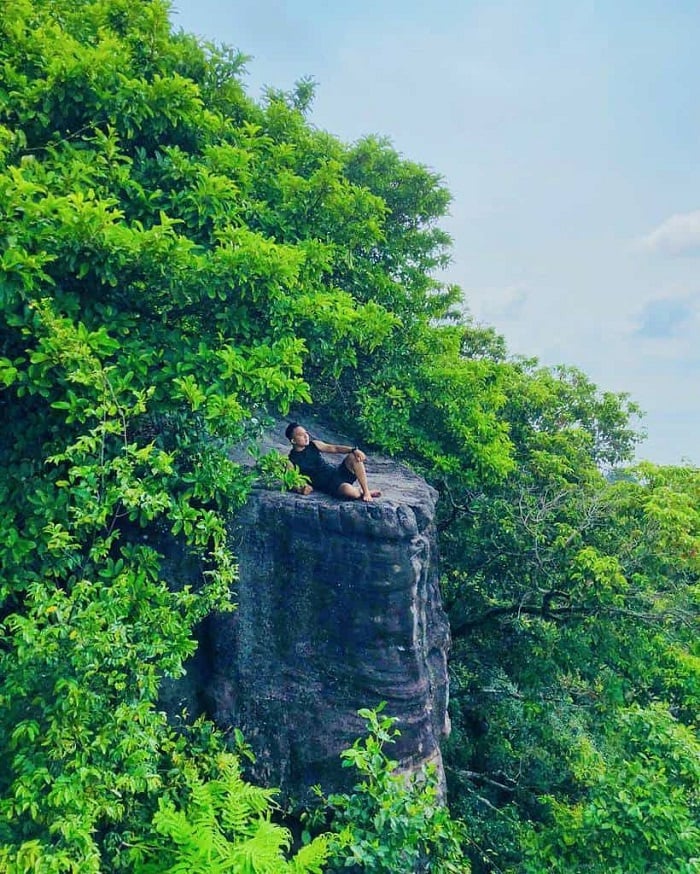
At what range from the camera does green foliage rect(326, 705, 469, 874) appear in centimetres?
464

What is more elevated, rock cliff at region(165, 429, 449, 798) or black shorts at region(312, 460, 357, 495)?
black shorts at region(312, 460, 357, 495)

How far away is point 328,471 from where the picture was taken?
641 centimetres

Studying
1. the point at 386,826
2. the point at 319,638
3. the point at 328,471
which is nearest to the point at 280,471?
the point at 328,471

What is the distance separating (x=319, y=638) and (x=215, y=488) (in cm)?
207

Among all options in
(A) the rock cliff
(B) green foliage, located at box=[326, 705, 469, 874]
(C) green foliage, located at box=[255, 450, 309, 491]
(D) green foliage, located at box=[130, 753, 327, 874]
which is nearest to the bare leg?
(A) the rock cliff

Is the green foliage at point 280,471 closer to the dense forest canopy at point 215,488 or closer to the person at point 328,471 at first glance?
the person at point 328,471

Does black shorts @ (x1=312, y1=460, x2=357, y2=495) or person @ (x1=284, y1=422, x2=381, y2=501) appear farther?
black shorts @ (x1=312, y1=460, x2=357, y2=495)

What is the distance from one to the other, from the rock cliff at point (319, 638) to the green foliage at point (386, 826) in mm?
662

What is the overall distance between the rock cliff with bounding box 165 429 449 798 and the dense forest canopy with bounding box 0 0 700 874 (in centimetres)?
42

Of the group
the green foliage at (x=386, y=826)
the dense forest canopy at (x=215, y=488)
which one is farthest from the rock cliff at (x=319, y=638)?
the green foliage at (x=386, y=826)

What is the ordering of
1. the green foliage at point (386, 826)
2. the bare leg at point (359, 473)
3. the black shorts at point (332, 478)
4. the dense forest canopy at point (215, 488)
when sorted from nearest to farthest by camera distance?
the dense forest canopy at point (215, 488) → the green foliage at point (386, 826) → the bare leg at point (359, 473) → the black shorts at point (332, 478)

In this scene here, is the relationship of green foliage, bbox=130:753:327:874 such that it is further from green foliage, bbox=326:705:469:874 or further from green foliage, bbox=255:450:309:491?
green foliage, bbox=255:450:309:491

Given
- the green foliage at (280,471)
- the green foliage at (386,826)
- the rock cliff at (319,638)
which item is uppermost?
the green foliage at (280,471)

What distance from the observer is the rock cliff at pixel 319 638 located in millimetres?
5809
